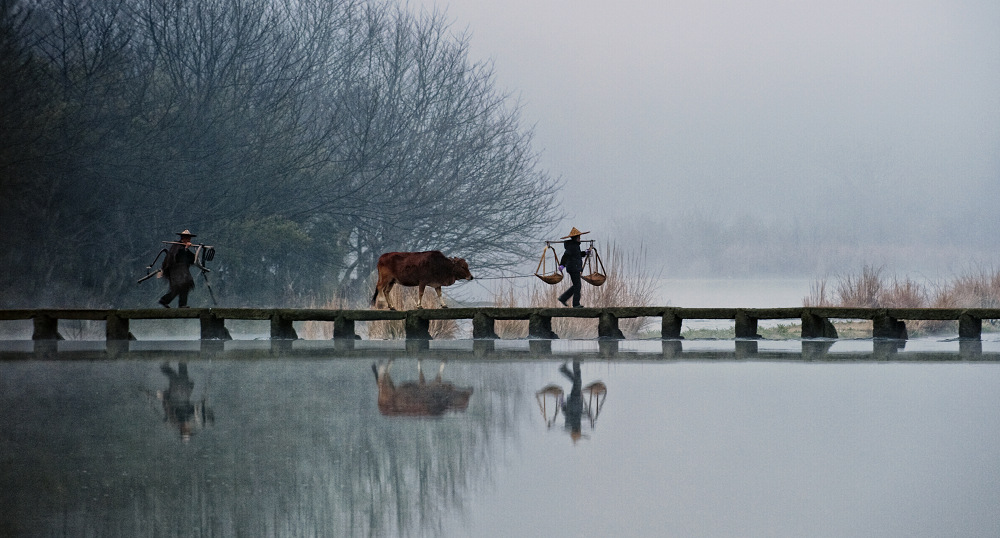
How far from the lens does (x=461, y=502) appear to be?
5.36 metres

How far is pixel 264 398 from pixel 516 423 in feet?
8.58

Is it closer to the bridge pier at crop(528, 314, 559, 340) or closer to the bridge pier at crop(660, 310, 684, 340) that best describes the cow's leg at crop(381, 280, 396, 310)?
the bridge pier at crop(528, 314, 559, 340)

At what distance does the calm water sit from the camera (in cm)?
504

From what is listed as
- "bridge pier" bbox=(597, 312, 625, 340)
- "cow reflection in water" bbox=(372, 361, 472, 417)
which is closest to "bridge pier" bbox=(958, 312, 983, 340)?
"bridge pier" bbox=(597, 312, 625, 340)

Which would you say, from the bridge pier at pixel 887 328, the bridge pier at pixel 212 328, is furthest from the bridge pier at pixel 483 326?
the bridge pier at pixel 887 328

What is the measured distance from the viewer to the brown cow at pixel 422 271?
17562 millimetres

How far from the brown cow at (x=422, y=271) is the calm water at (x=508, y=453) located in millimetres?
5556

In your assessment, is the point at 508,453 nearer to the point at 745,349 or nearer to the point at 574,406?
the point at 574,406

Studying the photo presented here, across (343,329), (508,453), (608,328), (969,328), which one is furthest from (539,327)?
(508,453)

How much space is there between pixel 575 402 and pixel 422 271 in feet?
29.0

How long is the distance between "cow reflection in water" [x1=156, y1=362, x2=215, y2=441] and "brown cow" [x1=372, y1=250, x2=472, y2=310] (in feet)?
21.1

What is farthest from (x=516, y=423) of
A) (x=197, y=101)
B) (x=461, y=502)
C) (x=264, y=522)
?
(x=197, y=101)

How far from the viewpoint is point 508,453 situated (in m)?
6.60

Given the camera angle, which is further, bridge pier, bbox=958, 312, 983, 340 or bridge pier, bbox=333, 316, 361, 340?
bridge pier, bbox=333, 316, 361, 340
